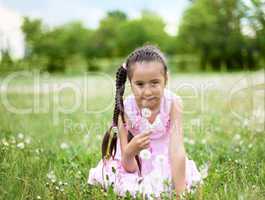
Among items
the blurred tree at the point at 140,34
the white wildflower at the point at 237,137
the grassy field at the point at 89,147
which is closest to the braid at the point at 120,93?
the grassy field at the point at 89,147

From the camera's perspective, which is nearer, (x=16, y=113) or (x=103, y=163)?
(x=103, y=163)

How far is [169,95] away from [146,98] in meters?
0.27

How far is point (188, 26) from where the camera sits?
116 feet

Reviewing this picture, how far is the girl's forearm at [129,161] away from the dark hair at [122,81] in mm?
130

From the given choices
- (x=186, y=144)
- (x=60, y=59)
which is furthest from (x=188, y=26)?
(x=186, y=144)

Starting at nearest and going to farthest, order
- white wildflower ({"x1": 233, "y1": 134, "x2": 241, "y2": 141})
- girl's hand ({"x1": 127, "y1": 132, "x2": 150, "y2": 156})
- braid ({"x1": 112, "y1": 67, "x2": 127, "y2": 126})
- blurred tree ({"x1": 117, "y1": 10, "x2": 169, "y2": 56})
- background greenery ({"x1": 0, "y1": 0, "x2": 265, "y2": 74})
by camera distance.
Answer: girl's hand ({"x1": 127, "y1": 132, "x2": 150, "y2": 156}), braid ({"x1": 112, "y1": 67, "x2": 127, "y2": 126}), white wildflower ({"x1": 233, "y1": 134, "x2": 241, "y2": 141}), background greenery ({"x1": 0, "y1": 0, "x2": 265, "y2": 74}), blurred tree ({"x1": 117, "y1": 10, "x2": 169, "y2": 56})

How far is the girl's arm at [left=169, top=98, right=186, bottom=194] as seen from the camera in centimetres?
296

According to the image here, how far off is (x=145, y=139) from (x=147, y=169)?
41 cm

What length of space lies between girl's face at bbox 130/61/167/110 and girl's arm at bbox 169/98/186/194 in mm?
233

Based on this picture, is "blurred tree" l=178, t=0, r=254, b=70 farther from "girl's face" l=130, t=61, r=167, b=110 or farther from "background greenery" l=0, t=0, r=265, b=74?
"girl's face" l=130, t=61, r=167, b=110

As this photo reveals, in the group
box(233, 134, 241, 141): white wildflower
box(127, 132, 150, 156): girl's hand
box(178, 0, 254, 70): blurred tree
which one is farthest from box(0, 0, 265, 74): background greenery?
box(127, 132, 150, 156): girl's hand

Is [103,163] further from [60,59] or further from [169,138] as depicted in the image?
[60,59]

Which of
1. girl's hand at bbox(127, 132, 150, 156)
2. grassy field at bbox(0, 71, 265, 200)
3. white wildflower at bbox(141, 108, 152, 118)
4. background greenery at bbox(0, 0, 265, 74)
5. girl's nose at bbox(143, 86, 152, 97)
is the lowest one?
grassy field at bbox(0, 71, 265, 200)

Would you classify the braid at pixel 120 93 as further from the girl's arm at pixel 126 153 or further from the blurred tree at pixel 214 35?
the blurred tree at pixel 214 35
